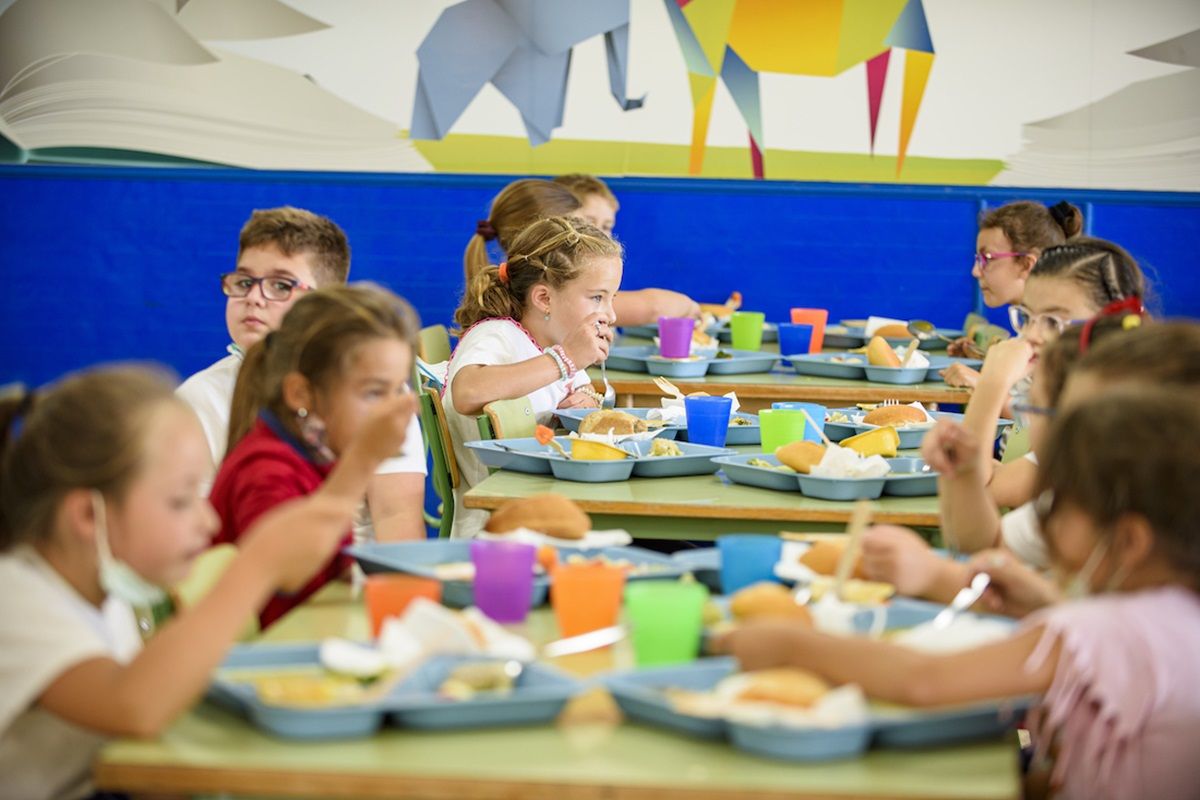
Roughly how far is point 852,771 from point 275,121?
557 centimetres

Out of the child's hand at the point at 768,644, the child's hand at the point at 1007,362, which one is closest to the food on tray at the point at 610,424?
the child's hand at the point at 1007,362

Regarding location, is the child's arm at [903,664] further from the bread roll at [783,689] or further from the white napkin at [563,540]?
the white napkin at [563,540]

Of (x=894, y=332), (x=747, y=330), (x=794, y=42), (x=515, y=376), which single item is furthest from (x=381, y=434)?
(x=794, y=42)

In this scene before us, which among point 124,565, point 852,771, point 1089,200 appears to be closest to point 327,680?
point 124,565

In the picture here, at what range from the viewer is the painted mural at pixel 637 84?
247 inches

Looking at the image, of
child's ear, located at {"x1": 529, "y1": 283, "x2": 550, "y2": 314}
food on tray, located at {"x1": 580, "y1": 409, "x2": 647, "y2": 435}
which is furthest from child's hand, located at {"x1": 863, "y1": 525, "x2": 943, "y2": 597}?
child's ear, located at {"x1": 529, "y1": 283, "x2": 550, "y2": 314}

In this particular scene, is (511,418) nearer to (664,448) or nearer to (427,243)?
(664,448)

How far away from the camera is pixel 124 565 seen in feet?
4.99

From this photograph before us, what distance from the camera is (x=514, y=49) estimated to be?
6.30 meters

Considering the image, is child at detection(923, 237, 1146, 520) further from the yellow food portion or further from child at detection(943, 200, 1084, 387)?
child at detection(943, 200, 1084, 387)

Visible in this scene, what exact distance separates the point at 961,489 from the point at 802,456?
487 millimetres

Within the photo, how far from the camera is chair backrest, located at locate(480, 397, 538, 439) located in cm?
312

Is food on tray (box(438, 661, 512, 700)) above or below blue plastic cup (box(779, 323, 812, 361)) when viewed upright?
below

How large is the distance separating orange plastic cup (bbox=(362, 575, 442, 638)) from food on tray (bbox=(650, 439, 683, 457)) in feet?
4.06
